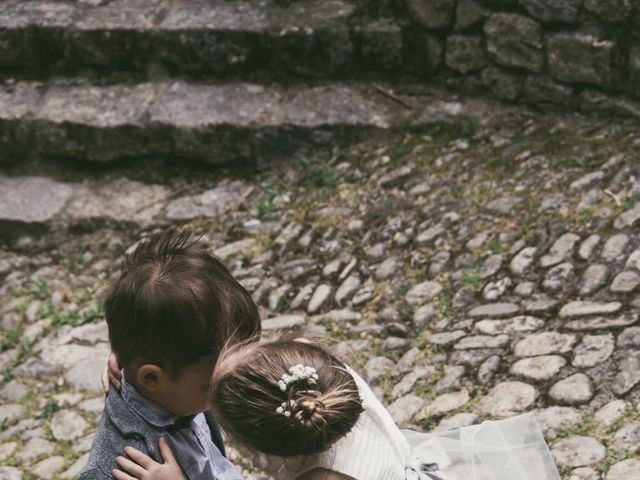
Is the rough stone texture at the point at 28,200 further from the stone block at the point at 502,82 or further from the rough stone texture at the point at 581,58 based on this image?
the rough stone texture at the point at 581,58

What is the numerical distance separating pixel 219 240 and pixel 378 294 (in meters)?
1.07

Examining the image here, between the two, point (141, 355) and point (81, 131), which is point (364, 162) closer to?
point (81, 131)

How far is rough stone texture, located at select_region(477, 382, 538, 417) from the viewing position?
120 inches

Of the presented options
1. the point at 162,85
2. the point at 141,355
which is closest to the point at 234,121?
the point at 162,85

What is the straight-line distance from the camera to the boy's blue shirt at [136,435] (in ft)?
7.61

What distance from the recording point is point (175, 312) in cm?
223

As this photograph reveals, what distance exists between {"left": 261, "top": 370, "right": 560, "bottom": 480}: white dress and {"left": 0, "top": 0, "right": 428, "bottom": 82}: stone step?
8.30 ft

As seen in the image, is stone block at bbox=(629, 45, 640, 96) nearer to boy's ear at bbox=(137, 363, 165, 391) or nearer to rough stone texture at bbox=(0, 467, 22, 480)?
boy's ear at bbox=(137, 363, 165, 391)

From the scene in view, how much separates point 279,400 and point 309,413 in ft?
0.25

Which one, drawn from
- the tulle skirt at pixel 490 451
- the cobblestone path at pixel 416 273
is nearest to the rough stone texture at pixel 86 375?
the cobblestone path at pixel 416 273

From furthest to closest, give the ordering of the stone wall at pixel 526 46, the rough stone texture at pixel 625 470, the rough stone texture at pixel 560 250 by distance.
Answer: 1. the stone wall at pixel 526 46
2. the rough stone texture at pixel 560 250
3. the rough stone texture at pixel 625 470

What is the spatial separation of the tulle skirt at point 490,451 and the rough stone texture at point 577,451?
7 centimetres

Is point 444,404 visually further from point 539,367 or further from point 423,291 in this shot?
point 423,291

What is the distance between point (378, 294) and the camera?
3850 mm
